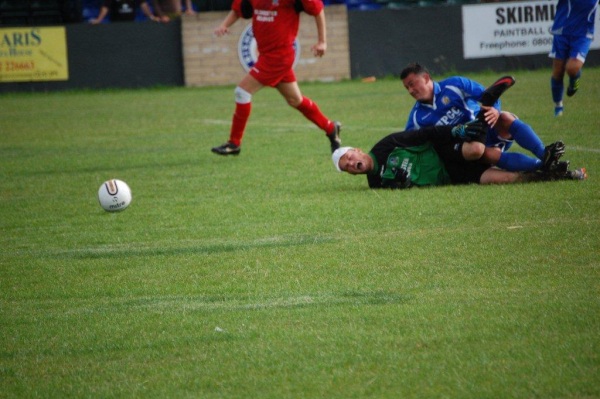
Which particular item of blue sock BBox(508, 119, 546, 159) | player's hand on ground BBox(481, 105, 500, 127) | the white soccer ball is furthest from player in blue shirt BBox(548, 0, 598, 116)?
the white soccer ball

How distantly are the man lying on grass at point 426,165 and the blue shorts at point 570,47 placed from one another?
17.3 ft

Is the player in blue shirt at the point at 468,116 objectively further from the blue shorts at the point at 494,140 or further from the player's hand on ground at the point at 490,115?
the player's hand on ground at the point at 490,115

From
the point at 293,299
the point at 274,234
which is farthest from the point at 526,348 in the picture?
the point at 274,234

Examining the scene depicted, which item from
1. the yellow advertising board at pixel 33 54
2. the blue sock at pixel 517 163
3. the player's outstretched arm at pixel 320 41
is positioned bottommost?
the yellow advertising board at pixel 33 54

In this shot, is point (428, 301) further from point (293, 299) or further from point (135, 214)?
point (135, 214)

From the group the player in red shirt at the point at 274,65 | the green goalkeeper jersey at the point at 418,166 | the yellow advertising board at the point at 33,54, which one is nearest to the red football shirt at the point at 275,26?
the player in red shirt at the point at 274,65

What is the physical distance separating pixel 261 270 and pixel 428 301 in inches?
49.3

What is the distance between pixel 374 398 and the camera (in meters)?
3.73

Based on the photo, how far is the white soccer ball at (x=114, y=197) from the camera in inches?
328

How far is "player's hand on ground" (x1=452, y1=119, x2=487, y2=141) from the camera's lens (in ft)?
26.2

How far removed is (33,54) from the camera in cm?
2288

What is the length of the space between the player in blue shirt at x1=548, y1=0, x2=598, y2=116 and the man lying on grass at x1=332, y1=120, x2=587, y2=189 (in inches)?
208

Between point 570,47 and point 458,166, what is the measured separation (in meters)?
5.62

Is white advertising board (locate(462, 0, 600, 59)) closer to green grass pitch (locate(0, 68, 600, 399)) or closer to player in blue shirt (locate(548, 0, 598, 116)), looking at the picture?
player in blue shirt (locate(548, 0, 598, 116))
